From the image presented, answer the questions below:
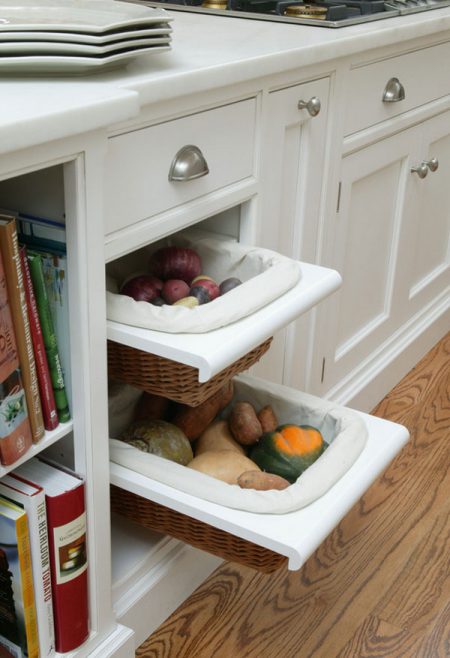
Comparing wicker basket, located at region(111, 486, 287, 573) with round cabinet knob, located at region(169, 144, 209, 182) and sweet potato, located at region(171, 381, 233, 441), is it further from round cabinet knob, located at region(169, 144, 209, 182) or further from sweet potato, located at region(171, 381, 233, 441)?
round cabinet knob, located at region(169, 144, 209, 182)

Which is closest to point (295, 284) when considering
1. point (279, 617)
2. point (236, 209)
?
point (236, 209)

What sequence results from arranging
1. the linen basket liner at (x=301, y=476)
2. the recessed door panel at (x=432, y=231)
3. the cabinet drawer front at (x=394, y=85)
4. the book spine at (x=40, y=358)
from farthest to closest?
1. the recessed door panel at (x=432, y=231)
2. the cabinet drawer front at (x=394, y=85)
3. the linen basket liner at (x=301, y=476)
4. the book spine at (x=40, y=358)

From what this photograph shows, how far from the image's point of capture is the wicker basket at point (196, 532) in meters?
1.09

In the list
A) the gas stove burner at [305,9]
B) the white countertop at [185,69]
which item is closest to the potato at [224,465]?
the white countertop at [185,69]

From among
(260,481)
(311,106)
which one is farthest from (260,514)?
(311,106)

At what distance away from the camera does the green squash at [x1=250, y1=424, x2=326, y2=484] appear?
45.8 inches

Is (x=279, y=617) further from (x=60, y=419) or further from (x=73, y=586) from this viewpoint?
(x=60, y=419)

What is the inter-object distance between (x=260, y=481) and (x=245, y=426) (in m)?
0.15

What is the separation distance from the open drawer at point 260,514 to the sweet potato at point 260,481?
65 mm

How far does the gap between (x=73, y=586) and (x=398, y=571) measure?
64 centimetres

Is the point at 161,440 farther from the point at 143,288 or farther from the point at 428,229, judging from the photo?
the point at 428,229

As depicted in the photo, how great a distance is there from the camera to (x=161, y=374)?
104 centimetres

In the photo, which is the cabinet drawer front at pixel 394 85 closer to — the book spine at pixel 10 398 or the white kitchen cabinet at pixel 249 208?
the white kitchen cabinet at pixel 249 208

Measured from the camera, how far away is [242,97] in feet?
3.84
